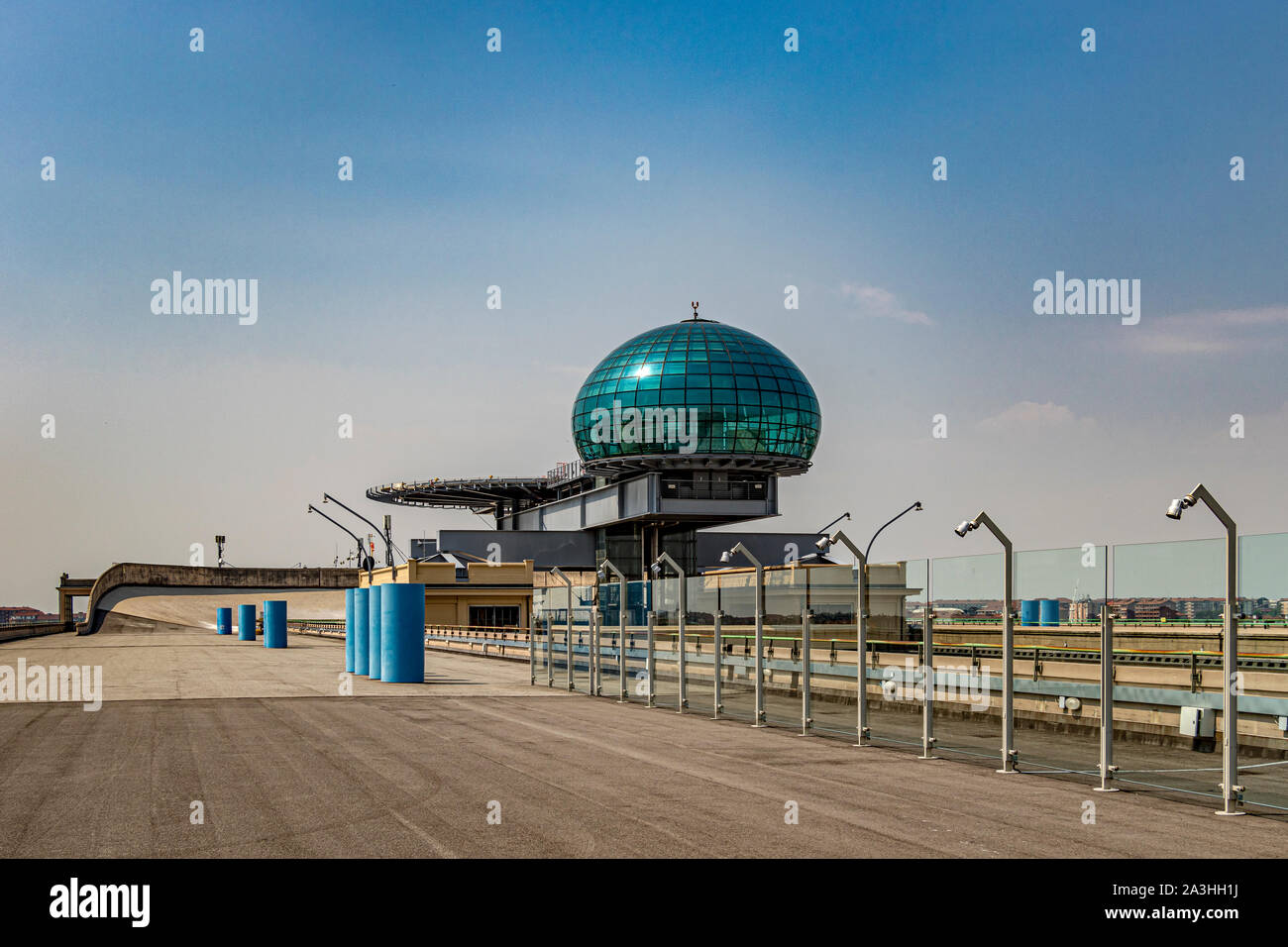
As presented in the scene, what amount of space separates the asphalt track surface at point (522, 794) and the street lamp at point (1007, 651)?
39cm

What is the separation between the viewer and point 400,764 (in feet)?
48.6

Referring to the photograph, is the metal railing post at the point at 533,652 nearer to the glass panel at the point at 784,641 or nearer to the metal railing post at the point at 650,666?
the metal railing post at the point at 650,666

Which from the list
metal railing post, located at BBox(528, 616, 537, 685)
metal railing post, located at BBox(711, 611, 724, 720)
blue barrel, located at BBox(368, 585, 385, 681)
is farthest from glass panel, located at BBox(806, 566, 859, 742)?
blue barrel, located at BBox(368, 585, 385, 681)

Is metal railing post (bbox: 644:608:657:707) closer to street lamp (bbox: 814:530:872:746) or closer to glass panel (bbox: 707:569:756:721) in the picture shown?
glass panel (bbox: 707:569:756:721)

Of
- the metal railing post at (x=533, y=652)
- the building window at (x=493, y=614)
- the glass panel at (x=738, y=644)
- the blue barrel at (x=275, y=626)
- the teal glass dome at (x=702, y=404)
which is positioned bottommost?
the building window at (x=493, y=614)

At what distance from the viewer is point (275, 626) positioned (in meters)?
57.5

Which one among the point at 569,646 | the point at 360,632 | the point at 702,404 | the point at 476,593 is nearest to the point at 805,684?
the point at 569,646

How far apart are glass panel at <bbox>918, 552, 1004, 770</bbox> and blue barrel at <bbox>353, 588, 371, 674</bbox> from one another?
63.4 feet

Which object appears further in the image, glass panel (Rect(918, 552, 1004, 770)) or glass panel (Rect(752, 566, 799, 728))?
glass panel (Rect(752, 566, 799, 728))

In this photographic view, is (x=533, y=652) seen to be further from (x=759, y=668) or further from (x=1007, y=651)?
(x=1007, y=651)

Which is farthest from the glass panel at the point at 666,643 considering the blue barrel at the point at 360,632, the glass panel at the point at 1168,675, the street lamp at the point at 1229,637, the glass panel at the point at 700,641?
the blue barrel at the point at 360,632

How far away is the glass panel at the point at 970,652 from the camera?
56.2 ft

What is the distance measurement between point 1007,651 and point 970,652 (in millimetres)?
5182

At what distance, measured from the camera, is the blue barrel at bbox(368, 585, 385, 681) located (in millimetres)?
33500
